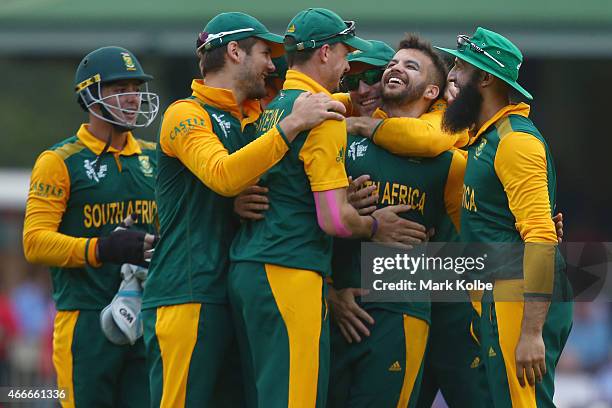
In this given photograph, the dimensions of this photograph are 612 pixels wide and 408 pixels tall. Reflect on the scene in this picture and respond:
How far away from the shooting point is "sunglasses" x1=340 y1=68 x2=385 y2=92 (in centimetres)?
670

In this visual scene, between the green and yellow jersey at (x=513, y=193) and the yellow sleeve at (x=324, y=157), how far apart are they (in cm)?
67

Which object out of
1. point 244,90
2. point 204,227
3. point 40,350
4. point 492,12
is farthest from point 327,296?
point 492,12

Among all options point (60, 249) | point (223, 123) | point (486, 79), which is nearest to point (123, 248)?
point (60, 249)

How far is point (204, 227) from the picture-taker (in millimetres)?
6105

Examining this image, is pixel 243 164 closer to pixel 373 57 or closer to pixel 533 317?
pixel 373 57

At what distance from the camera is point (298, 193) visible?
587 cm

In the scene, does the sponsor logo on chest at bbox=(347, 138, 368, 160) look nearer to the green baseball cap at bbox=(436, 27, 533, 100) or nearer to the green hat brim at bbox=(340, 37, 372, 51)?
the green hat brim at bbox=(340, 37, 372, 51)

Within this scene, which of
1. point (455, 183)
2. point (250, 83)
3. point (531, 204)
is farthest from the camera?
point (455, 183)

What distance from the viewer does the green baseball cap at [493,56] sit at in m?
6.07

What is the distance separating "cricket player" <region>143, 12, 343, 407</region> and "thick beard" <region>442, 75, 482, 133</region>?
0.75 m

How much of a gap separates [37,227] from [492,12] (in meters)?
10.6

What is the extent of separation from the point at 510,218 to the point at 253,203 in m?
1.20

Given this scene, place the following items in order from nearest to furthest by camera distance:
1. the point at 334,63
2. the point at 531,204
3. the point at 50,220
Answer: the point at 531,204 → the point at 334,63 → the point at 50,220

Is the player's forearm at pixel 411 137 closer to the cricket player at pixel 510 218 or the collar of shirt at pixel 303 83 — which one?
the cricket player at pixel 510 218
